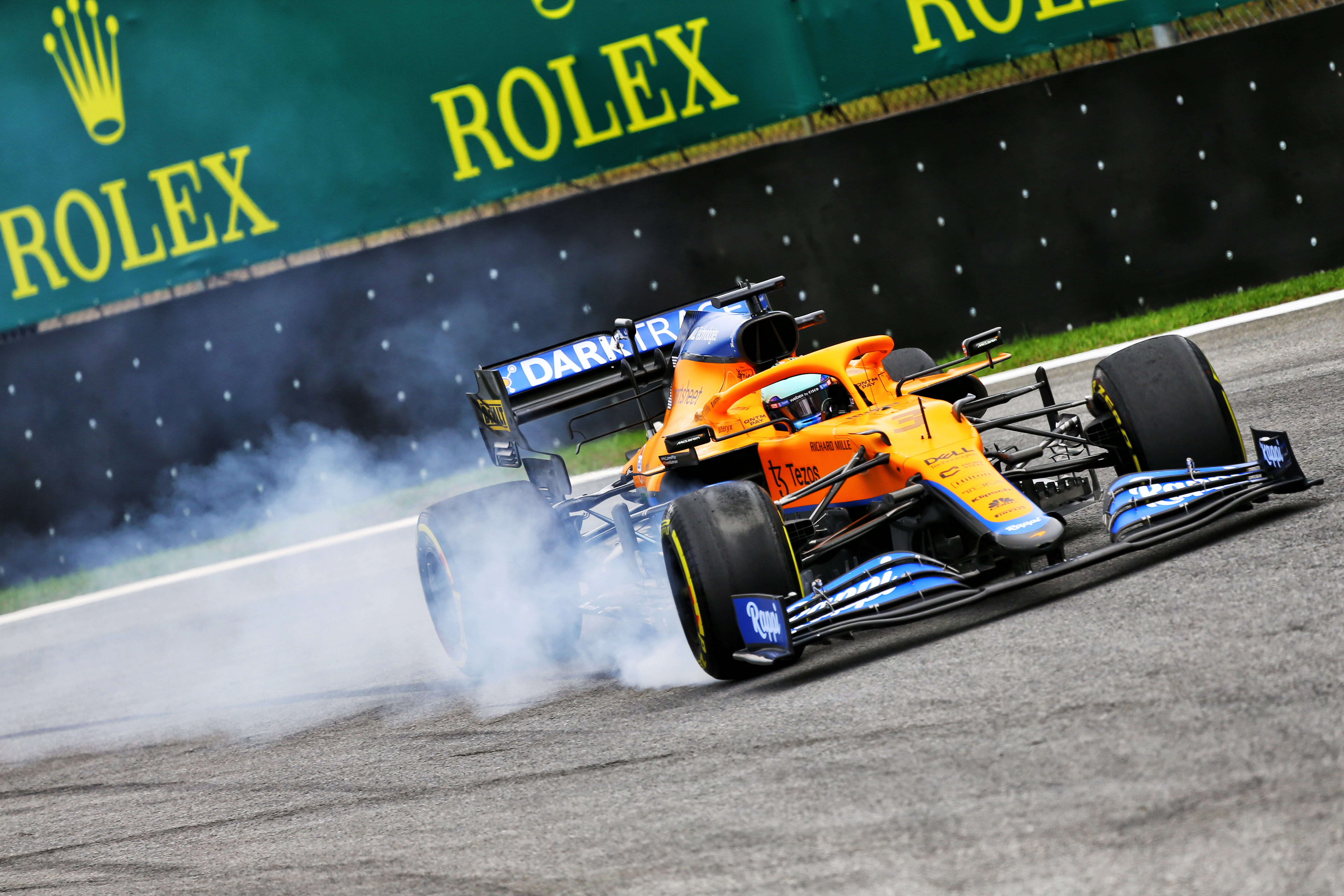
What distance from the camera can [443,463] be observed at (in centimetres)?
1126

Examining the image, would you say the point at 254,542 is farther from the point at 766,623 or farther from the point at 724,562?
the point at 766,623

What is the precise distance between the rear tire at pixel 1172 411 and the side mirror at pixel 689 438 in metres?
1.60

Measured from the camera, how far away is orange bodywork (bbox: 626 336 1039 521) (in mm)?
4984

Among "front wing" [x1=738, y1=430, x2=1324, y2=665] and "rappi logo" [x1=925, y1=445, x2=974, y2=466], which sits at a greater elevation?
"rappi logo" [x1=925, y1=445, x2=974, y2=466]

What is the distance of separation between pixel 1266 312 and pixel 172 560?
866 centimetres

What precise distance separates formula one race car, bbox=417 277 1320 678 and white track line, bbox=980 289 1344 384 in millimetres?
3126

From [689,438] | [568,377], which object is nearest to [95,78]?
[568,377]

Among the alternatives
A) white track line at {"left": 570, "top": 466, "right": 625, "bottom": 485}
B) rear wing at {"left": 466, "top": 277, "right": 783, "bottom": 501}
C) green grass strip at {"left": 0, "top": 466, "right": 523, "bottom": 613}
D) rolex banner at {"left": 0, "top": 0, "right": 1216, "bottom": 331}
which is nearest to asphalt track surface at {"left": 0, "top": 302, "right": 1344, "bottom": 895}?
rear wing at {"left": 466, "top": 277, "right": 783, "bottom": 501}

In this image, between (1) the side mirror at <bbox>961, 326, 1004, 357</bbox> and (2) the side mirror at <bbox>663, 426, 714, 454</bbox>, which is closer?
(2) the side mirror at <bbox>663, 426, 714, 454</bbox>

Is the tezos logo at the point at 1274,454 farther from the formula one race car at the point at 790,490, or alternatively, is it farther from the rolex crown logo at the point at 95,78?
the rolex crown logo at the point at 95,78

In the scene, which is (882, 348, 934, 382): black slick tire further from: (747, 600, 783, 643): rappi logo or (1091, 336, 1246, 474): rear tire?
(747, 600, 783, 643): rappi logo

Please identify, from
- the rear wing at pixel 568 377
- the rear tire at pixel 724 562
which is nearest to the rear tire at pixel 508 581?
the rear wing at pixel 568 377

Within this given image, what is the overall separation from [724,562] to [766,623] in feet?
0.86

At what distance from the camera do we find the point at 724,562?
15.9 ft
